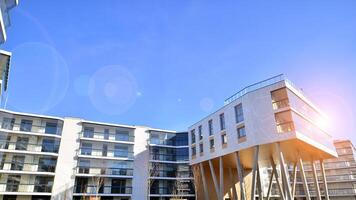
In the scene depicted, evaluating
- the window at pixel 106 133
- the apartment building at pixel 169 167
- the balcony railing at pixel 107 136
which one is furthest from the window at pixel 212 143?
the window at pixel 106 133

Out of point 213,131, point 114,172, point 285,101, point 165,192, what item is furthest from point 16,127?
point 285,101

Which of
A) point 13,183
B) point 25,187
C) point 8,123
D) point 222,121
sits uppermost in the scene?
point 8,123

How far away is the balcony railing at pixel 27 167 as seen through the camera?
30961mm

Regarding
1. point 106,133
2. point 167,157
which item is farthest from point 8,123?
point 167,157

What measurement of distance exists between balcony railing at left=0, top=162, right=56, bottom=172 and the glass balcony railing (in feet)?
14.9

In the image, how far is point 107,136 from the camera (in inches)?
1533

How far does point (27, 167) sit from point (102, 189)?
10400 millimetres

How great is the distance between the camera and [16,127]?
3322cm

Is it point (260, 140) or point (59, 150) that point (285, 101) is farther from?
point (59, 150)

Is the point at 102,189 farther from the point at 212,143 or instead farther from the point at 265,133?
the point at 265,133

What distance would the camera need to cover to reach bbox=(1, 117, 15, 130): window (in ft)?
107

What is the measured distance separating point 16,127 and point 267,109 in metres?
32.7

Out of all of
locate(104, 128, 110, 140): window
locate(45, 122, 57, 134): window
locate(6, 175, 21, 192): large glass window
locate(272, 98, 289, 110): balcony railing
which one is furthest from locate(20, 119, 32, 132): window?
locate(272, 98, 289, 110): balcony railing

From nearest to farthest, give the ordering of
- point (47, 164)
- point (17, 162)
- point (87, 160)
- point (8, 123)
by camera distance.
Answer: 1. point (17, 162)
2. point (8, 123)
3. point (47, 164)
4. point (87, 160)
